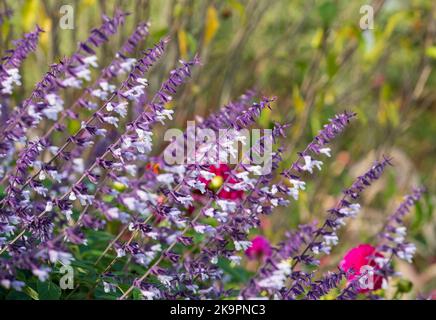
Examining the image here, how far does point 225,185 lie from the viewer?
1.82 m

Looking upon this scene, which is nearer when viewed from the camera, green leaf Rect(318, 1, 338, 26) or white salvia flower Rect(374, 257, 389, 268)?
white salvia flower Rect(374, 257, 389, 268)

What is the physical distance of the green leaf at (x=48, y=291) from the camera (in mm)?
1755

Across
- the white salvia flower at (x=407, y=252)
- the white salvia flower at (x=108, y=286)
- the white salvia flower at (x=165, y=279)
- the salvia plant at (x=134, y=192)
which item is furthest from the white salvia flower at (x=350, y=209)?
the white salvia flower at (x=108, y=286)

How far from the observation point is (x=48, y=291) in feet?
5.80

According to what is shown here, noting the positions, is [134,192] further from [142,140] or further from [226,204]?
[226,204]

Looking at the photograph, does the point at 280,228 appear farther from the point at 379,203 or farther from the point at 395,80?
the point at 395,80

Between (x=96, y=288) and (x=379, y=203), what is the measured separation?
17.5 ft

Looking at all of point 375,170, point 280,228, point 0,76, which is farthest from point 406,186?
point 0,76

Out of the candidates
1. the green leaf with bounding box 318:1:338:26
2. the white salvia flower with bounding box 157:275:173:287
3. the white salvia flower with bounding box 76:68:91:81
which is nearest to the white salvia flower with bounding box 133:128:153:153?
the white salvia flower with bounding box 76:68:91:81

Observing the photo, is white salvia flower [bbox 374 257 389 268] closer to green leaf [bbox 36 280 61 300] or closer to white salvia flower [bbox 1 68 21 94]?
green leaf [bbox 36 280 61 300]

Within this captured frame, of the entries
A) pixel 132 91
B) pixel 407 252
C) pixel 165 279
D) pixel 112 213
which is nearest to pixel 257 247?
pixel 407 252

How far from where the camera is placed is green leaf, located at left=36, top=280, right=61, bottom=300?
1.75 meters

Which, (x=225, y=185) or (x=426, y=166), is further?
(x=426, y=166)

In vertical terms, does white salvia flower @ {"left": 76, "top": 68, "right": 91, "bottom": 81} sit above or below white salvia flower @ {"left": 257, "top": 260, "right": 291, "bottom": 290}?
above
